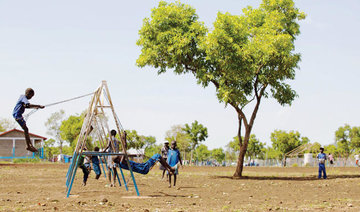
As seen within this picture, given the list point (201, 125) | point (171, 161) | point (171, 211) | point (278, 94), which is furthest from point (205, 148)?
point (171, 211)

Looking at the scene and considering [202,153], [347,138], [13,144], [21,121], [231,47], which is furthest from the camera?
[202,153]

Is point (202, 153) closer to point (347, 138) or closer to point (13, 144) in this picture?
point (347, 138)

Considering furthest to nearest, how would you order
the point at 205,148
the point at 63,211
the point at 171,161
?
the point at 205,148 < the point at 171,161 < the point at 63,211

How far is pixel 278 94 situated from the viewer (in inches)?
1222

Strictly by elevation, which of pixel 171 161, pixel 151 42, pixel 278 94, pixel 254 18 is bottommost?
pixel 171 161

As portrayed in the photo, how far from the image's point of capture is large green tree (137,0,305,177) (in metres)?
26.7

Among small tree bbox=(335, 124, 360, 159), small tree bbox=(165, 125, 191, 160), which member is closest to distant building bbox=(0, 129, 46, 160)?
small tree bbox=(165, 125, 191, 160)

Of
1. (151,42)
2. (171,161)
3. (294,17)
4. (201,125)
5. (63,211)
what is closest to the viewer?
(63,211)

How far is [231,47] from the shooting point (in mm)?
26578

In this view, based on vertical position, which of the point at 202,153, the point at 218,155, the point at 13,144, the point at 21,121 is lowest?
the point at 21,121

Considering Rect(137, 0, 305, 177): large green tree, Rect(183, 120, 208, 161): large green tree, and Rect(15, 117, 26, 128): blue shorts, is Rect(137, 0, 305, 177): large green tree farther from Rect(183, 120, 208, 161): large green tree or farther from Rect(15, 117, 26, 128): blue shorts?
Rect(183, 120, 208, 161): large green tree

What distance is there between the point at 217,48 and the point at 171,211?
1710cm

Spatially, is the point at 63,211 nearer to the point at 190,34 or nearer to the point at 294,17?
the point at 190,34

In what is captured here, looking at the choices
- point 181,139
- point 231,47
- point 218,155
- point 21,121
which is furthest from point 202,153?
point 21,121
